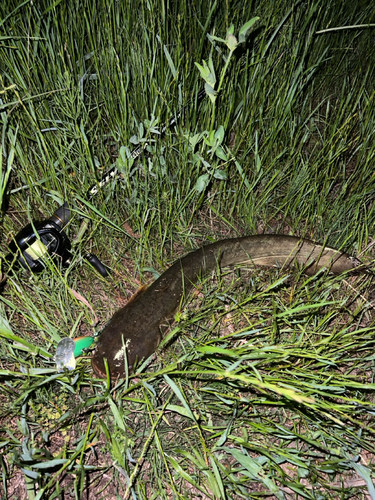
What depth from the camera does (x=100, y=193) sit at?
6.66 ft

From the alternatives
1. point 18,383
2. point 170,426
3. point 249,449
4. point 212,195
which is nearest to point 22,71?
point 212,195

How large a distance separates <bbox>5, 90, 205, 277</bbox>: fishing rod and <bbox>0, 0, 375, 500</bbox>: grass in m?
0.07

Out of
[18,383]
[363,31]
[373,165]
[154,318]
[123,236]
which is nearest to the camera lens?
[18,383]

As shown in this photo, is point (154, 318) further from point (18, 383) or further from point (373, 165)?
point (373, 165)

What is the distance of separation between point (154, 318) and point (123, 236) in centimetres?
61

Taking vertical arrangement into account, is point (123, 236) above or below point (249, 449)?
above

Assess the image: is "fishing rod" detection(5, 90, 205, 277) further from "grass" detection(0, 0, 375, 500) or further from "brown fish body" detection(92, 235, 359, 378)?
"brown fish body" detection(92, 235, 359, 378)

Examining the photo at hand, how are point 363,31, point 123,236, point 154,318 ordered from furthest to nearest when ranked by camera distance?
point 363,31, point 123,236, point 154,318

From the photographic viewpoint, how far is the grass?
1.54 metres

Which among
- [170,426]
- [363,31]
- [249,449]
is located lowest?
[249,449]

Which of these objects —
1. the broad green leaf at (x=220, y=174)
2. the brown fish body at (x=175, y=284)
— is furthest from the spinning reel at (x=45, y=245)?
the broad green leaf at (x=220, y=174)

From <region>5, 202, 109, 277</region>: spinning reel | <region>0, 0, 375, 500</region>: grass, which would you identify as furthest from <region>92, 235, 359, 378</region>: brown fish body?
<region>5, 202, 109, 277</region>: spinning reel

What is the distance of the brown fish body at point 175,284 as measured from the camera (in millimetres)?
1671

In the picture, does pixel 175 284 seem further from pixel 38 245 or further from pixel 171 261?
pixel 38 245
